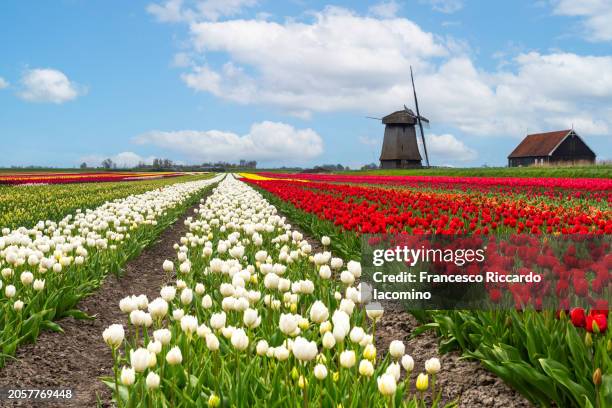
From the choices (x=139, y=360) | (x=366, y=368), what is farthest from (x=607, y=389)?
(x=139, y=360)

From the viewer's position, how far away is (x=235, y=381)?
3.30 m

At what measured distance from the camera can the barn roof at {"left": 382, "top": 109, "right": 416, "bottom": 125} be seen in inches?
2532

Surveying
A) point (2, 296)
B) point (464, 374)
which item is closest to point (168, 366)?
point (464, 374)

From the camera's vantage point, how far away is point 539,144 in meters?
60.6

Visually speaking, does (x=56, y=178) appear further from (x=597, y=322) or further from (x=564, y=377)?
(x=597, y=322)

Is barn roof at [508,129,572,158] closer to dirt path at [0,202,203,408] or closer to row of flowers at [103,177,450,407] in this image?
dirt path at [0,202,203,408]

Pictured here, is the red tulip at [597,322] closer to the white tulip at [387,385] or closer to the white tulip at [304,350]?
the white tulip at [387,385]

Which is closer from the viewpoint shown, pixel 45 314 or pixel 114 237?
pixel 45 314

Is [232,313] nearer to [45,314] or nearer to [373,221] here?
[45,314]

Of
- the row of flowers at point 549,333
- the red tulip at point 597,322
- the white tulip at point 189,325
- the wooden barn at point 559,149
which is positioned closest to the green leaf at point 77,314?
the white tulip at point 189,325

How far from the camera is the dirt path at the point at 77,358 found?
4773 millimetres

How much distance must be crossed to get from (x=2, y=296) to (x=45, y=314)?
2.15 ft

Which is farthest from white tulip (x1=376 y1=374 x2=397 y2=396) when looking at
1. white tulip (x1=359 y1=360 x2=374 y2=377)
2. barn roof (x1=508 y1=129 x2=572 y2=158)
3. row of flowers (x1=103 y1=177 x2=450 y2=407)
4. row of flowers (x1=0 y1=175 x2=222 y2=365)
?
barn roof (x1=508 y1=129 x2=572 y2=158)

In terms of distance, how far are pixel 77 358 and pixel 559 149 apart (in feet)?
200
